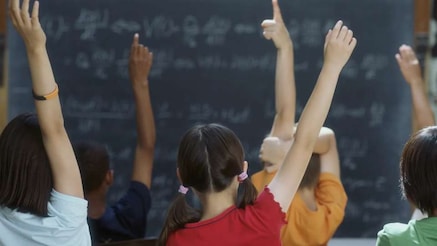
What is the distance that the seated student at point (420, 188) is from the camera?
2.30 m

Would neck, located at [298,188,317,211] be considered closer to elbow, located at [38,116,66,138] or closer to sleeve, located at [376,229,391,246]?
sleeve, located at [376,229,391,246]

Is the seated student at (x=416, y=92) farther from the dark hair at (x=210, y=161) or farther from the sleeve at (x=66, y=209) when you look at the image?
the sleeve at (x=66, y=209)

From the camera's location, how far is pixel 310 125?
242 cm

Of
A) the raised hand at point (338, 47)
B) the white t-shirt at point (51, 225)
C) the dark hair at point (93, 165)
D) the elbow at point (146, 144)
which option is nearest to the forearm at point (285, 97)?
the elbow at point (146, 144)

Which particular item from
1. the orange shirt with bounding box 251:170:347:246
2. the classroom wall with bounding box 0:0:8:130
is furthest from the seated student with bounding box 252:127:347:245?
the classroom wall with bounding box 0:0:8:130

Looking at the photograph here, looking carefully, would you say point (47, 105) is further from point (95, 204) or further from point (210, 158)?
point (95, 204)

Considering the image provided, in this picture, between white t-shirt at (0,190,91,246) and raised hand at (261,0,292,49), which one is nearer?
white t-shirt at (0,190,91,246)

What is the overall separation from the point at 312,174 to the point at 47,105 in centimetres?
120

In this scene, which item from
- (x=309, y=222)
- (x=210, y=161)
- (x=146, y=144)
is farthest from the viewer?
(x=146, y=144)

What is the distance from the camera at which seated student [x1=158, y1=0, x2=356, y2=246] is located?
2.38 meters

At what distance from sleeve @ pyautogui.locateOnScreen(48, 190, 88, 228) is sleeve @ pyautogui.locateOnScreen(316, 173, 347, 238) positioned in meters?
1.09

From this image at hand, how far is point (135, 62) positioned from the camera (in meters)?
3.69

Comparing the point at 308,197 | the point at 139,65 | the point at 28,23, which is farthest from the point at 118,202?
the point at 28,23

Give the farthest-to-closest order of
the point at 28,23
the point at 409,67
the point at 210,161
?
1. the point at 409,67
2. the point at 210,161
3. the point at 28,23
